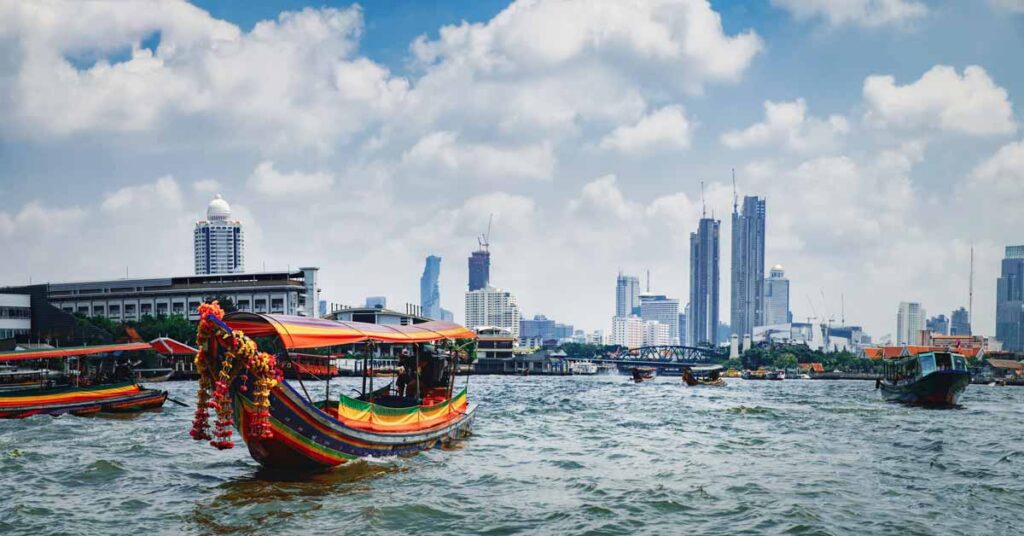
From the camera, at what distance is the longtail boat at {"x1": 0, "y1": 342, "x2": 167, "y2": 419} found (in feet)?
109

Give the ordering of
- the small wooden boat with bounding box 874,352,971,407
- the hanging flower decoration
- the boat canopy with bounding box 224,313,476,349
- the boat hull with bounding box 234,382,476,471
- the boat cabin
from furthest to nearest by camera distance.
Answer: the boat cabin
the small wooden boat with bounding box 874,352,971,407
the boat hull with bounding box 234,382,476,471
the boat canopy with bounding box 224,313,476,349
the hanging flower decoration

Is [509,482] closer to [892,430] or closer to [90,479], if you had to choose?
[90,479]

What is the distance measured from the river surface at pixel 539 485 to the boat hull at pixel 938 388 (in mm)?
17406

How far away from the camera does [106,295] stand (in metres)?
111

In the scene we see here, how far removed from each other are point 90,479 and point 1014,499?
21579 millimetres

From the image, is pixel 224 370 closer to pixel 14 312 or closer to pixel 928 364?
pixel 928 364

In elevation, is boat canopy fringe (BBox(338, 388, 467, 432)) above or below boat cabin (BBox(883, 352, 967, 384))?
above

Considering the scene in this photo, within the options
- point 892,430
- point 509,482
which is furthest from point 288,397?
point 892,430

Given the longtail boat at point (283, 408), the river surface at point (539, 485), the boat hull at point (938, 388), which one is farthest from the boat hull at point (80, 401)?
the boat hull at point (938, 388)

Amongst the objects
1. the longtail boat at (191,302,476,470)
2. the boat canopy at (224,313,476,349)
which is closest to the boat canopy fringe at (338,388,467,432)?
the longtail boat at (191,302,476,470)

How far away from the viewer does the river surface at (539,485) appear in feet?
52.3

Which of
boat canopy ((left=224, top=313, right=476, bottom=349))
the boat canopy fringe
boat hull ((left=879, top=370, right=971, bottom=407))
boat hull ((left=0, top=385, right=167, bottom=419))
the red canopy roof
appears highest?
boat canopy ((left=224, top=313, right=476, bottom=349))

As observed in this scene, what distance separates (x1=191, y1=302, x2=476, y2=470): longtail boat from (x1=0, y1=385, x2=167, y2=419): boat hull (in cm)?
1751

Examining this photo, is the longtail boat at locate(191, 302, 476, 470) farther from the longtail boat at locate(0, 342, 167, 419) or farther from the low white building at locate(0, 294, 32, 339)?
the low white building at locate(0, 294, 32, 339)
